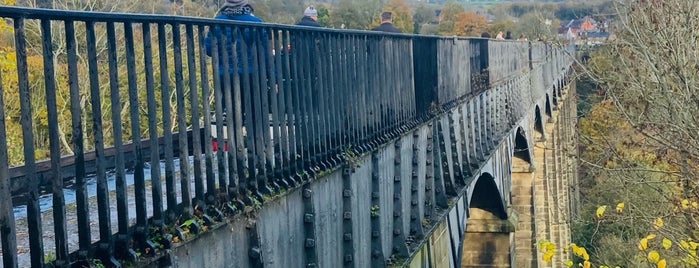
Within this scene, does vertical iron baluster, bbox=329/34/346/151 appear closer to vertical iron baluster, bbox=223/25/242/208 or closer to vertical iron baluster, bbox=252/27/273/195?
vertical iron baluster, bbox=252/27/273/195

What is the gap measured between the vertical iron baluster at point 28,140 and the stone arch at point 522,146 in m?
19.4

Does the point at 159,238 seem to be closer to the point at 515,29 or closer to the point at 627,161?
the point at 627,161

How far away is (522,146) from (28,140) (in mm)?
24746

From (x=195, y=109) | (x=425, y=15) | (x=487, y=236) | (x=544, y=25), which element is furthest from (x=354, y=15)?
(x=195, y=109)

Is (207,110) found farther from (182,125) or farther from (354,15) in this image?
(354,15)

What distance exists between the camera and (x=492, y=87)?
16.6 metres

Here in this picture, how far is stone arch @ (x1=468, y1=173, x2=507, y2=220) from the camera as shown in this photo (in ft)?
61.9

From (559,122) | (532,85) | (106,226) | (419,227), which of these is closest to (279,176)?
(106,226)

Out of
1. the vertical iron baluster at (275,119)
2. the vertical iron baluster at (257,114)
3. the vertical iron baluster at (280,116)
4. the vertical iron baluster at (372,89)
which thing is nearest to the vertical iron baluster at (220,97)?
the vertical iron baluster at (257,114)

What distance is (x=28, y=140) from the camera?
3205 millimetres

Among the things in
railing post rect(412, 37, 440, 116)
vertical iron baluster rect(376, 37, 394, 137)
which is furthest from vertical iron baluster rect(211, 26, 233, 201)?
railing post rect(412, 37, 440, 116)

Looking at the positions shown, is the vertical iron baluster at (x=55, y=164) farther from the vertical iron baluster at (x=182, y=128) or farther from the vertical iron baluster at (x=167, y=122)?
the vertical iron baluster at (x=182, y=128)

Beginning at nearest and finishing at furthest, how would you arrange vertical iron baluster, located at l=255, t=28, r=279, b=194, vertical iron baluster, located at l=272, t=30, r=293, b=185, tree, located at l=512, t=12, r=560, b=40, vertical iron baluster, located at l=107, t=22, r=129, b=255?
1. vertical iron baluster, located at l=107, t=22, r=129, b=255
2. vertical iron baluster, located at l=255, t=28, r=279, b=194
3. vertical iron baluster, located at l=272, t=30, r=293, b=185
4. tree, located at l=512, t=12, r=560, b=40

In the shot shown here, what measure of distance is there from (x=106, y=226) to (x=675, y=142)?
9.38 meters
